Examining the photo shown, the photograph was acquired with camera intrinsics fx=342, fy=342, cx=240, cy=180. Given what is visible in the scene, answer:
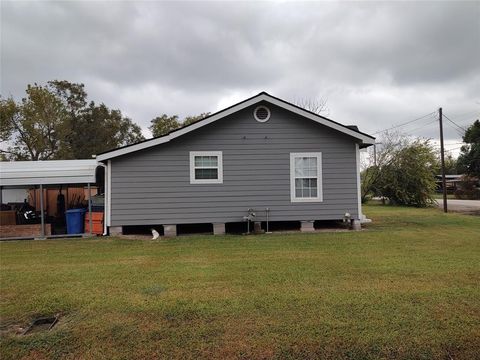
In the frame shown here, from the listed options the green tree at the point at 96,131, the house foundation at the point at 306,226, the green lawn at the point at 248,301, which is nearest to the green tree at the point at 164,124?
the green tree at the point at 96,131

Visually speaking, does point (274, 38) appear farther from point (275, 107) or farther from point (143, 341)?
point (143, 341)

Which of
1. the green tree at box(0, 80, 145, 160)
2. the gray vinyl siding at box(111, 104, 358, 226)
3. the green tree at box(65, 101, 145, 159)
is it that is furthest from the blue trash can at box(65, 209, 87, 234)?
the green tree at box(65, 101, 145, 159)

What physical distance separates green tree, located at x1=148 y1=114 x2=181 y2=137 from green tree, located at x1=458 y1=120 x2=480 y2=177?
106 feet

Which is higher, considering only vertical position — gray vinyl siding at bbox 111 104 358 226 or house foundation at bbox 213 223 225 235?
gray vinyl siding at bbox 111 104 358 226

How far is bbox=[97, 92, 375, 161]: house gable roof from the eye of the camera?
9911mm

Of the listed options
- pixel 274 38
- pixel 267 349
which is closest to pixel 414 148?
pixel 274 38

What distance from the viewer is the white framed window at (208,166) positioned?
1035 cm

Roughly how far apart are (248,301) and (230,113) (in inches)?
268

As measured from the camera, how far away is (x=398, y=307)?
411 cm

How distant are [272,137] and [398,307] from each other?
7121 millimetres

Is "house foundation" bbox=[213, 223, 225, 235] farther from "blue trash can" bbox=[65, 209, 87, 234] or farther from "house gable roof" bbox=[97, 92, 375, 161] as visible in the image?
"blue trash can" bbox=[65, 209, 87, 234]

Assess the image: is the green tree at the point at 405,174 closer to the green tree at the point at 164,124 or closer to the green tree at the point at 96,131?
the green tree at the point at 164,124

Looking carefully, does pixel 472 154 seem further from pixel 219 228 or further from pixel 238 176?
pixel 219 228

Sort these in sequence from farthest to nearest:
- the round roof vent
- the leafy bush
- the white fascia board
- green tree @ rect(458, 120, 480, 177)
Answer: green tree @ rect(458, 120, 480, 177) → the leafy bush → the round roof vent → the white fascia board
